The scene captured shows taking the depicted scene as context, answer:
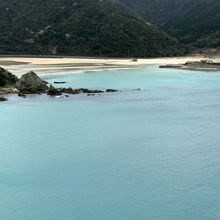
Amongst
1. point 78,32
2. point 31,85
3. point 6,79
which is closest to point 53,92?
point 31,85

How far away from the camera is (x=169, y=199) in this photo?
2111cm

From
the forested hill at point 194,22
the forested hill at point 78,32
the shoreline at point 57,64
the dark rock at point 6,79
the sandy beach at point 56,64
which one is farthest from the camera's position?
the forested hill at point 194,22

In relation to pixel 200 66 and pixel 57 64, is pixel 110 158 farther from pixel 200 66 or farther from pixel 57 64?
pixel 57 64

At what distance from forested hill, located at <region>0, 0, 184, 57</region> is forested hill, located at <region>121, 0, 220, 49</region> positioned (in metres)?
25.1

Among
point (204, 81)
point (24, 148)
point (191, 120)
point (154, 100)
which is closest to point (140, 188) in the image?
point (24, 148)

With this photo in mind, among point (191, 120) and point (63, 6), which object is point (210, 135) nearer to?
point (191, 120)

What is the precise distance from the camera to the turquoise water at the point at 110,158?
→ 810 inches

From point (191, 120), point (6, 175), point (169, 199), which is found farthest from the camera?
point (191, 120)

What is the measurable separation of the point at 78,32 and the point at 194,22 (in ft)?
211

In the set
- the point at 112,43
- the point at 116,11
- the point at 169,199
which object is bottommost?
the point at 169,199

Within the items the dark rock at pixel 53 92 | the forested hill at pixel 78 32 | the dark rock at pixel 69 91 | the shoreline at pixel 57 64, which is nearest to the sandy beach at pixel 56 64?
the shoreline at pixel 57 64

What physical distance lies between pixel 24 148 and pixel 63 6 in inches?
3809

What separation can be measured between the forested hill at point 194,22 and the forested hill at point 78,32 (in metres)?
25.1

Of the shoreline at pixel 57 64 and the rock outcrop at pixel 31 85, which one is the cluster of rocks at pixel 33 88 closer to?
the rock outcrop at pixel 31 85
